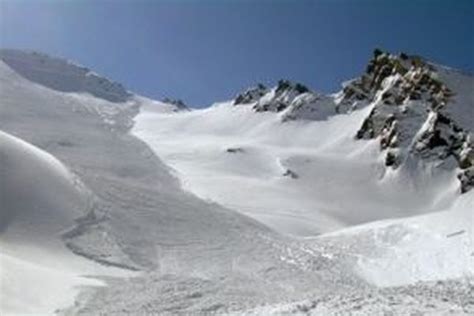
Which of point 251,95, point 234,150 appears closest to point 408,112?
point 234,150

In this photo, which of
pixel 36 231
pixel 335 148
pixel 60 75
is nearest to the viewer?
pixel 36 231

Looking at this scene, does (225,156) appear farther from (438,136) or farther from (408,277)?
(408,277)

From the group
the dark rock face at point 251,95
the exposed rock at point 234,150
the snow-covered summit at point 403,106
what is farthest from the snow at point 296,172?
the dark rock face at point 251,95

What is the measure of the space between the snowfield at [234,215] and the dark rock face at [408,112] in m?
0.30

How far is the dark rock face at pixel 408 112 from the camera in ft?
240

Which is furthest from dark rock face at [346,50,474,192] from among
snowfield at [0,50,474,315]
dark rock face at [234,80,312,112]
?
dark rock face at [234,80,312,112]

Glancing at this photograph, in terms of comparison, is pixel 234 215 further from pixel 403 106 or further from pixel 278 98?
pixel 278 98

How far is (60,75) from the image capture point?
137m

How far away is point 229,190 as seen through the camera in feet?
181

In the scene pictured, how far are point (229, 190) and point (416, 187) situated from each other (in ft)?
66.9

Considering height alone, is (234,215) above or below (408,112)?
below

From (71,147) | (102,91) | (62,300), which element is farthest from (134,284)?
(102,91)

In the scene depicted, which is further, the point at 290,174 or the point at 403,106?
the point at 403,106

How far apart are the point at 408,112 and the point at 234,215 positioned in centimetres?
4237
